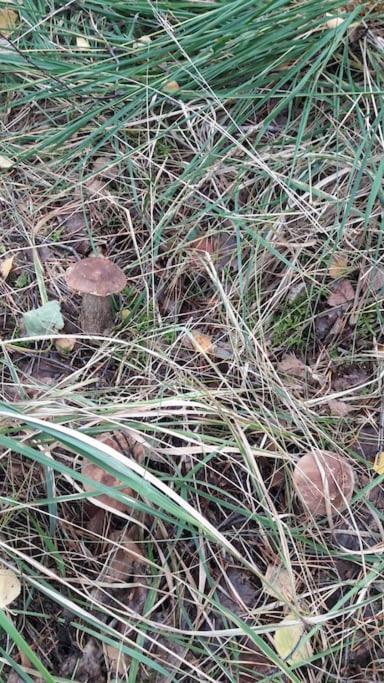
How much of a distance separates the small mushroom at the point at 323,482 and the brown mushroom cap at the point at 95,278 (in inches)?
21.0

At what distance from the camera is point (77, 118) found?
1632 mm

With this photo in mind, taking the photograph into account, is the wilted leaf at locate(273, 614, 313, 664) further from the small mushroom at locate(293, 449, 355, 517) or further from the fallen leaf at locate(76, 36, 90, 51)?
the fallen leaf at locate(76, 36, 90, 51)

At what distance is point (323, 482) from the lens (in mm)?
1180

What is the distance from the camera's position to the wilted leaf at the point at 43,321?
4.70 ft

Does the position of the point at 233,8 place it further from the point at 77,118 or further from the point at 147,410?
the point at 147,410

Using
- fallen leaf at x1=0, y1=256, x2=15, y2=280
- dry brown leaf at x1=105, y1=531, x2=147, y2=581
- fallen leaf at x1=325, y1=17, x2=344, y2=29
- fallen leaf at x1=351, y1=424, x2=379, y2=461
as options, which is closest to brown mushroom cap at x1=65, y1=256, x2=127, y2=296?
fallen leaf at x1=0, y1=256, x2=15, y2=280

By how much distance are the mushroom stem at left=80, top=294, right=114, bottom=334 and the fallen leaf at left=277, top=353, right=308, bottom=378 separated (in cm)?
41

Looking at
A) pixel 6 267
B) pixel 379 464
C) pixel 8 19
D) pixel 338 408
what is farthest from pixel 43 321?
pixel 8 19

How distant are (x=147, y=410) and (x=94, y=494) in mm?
200

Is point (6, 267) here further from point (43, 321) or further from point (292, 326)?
point (292, 326)

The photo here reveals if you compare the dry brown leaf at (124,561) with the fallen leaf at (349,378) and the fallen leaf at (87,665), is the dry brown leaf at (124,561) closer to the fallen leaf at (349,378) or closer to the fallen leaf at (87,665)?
the fallen leaf at (87,665)

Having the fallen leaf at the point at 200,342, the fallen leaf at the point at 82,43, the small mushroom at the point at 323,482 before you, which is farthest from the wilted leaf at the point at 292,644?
the fallen leaf at the point at 82,43

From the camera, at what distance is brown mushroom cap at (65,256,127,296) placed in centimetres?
130

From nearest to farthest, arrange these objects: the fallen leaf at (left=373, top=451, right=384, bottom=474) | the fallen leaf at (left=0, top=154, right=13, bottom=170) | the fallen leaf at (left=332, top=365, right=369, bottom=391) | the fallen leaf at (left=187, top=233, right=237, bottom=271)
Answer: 1. the fallen leaf at (left=373, top=451, right=384, bottom=474)
2. the fallen leaf at (left=332, top=365, right=369, bottom=391)
3. the fallen leaf at (left=187, top=233, right=237, bottom=271)
4. the fallen leaf at (left=0, top=154, right=13, bottom=170)
